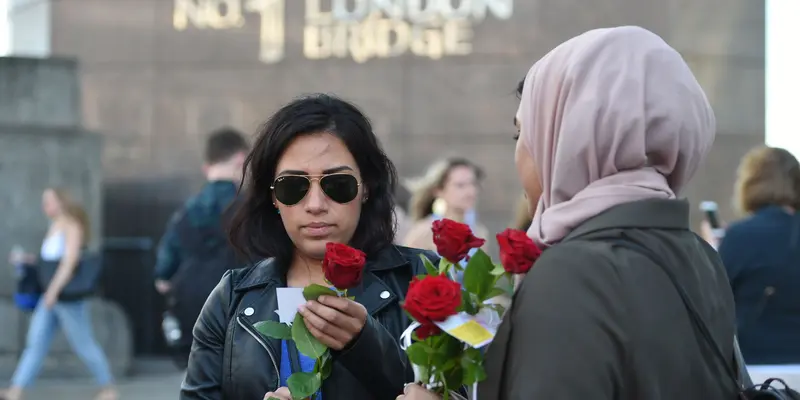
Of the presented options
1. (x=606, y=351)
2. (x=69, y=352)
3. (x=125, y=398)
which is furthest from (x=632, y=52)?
(x=69, y=352)

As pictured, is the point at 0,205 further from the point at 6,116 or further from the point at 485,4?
the point at 485,4

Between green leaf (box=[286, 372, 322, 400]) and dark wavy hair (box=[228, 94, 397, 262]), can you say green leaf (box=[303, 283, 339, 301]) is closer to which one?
green leaf (box=[286, 372, 322, 400])

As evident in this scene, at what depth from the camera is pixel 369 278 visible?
2.90m

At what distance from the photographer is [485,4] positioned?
11.4m

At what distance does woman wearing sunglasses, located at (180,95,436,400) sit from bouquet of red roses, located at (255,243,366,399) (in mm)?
62

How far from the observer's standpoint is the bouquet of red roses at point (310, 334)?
7.80ft

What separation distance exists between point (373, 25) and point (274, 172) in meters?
8.60

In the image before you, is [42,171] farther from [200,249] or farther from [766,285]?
[766,285]

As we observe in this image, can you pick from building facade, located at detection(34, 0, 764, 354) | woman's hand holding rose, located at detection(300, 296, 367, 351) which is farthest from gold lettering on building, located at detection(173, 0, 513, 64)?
woman's hand holding rose, located at detection(300, 296, 367, 351)

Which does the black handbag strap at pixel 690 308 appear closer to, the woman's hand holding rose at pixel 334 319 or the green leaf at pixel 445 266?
the green leaf at pixel 445 266

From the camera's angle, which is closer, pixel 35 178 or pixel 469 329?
pixel 469 329

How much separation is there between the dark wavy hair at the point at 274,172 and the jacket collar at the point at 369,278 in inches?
1.3

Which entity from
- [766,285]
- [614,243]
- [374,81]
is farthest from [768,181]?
[374,81]

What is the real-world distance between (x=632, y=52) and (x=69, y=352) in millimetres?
9425
